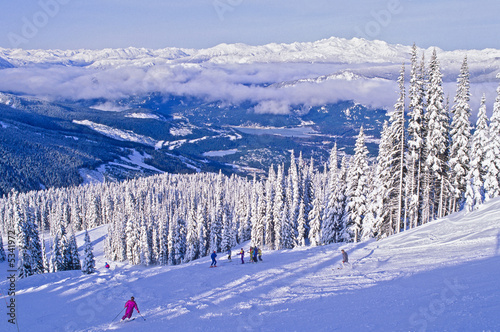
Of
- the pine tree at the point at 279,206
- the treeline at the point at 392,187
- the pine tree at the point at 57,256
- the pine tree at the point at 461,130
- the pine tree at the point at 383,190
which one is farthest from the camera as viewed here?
the pine tree at the point at 279,206

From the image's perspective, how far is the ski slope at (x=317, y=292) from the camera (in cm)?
1449

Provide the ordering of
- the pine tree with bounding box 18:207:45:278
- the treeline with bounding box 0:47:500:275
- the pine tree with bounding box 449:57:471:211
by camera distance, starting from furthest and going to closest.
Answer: the pine tree with bounding box 18:207:45:278 → the pine tree with bounding box 449:57:471:211 → the treeline with bounding box 0:47:500:275

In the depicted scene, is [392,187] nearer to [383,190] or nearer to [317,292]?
[383,190]

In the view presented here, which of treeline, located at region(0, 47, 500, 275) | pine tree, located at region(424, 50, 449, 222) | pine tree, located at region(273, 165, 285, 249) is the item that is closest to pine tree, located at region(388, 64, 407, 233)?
treeline, located at region(0, 47, 500, 275)

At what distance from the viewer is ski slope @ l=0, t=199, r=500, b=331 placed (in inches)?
571

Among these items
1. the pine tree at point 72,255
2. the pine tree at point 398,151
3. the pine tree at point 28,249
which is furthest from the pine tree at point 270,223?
the pine tree at point 28,249

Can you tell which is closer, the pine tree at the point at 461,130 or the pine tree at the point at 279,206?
the pine tree at the point at 461,130

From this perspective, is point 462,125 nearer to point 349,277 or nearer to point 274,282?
point 349,277

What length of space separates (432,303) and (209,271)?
19.7 meters

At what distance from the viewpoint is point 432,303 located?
1484 cm

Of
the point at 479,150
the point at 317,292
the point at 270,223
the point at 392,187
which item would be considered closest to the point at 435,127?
the point at 479,150

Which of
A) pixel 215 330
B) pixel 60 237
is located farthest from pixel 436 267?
pixel 60 237

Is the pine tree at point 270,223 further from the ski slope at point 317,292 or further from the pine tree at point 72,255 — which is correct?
the pine tree at point 72,255

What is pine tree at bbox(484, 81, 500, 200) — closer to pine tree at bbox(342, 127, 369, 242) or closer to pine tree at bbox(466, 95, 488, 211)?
pine tree at bbox(466, 95, 488, 211)
